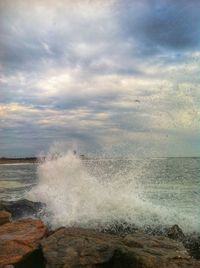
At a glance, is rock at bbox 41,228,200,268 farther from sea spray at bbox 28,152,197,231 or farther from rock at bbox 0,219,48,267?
sea spray at bbox 28,152,197,231

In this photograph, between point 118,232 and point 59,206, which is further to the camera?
point 59,206

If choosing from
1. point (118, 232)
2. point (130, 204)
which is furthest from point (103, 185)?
point (118, 232)

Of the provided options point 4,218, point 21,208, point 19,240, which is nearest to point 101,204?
point 21,208

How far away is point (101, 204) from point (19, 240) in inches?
234

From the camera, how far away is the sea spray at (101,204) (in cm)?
1222

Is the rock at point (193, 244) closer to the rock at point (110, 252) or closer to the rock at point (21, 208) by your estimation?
the rock at point (110, 252)

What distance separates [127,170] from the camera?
18.7 meters

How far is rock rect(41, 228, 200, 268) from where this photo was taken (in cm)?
651

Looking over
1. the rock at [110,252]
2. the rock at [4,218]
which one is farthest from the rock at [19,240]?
the rock at [4,218]

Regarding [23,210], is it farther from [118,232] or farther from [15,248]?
[15,248]

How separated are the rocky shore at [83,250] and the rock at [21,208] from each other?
3.96 metres

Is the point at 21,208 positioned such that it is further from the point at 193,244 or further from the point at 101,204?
the point at 193,244

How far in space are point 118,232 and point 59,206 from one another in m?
3.41

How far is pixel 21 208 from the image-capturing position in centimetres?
1338
